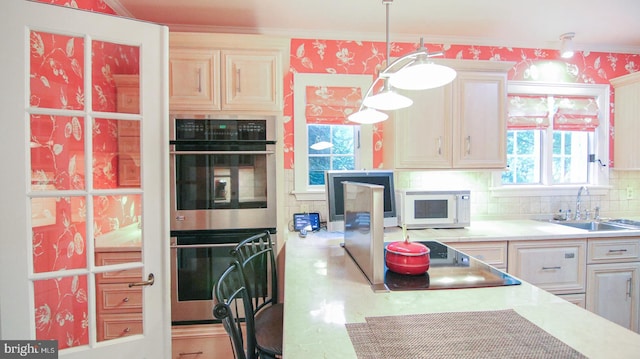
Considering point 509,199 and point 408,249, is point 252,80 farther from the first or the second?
point 509,199

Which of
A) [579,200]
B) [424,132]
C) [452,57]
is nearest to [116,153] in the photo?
[424,132]

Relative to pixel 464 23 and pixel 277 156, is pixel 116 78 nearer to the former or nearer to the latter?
pixel 277 156

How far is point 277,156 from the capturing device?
2.15m

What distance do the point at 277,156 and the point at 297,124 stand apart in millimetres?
633

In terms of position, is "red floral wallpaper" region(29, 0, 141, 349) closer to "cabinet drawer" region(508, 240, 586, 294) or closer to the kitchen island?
the kitchen island

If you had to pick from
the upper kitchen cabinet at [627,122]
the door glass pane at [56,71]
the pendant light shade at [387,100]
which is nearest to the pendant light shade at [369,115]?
the pendant light shade at [387,100]

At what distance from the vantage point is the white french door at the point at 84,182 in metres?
1.29

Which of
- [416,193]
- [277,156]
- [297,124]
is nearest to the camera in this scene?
[277,156]

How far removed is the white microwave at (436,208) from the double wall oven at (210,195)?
1.13 m

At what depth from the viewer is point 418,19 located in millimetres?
2469

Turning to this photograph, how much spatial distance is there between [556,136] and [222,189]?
3266 mm

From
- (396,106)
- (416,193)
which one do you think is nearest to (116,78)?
(396,106)

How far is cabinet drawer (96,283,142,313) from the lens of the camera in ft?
4.93

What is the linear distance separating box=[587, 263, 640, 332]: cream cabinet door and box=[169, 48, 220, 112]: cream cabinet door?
10.4ft
